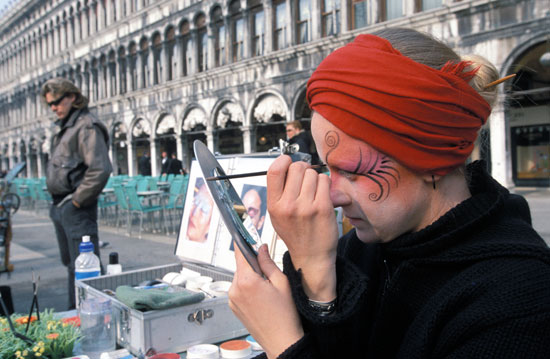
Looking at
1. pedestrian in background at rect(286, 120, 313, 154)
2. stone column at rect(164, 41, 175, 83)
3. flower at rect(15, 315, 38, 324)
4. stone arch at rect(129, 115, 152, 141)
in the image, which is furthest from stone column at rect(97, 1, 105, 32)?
flower at rect(15, 315, 38, 324)

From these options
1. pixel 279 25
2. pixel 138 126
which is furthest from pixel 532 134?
pixel 138 126

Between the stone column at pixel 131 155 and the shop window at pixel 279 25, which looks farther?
the stone column at pixel 131 155

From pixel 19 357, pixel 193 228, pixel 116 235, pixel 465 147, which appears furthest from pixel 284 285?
pixel 116 235

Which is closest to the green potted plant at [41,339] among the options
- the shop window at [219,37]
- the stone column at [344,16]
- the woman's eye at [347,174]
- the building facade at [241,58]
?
the woman's eye at [347,174]

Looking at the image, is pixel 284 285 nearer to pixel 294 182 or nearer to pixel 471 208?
pixel 294 182

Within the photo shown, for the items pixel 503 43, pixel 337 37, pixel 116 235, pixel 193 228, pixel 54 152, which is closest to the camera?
pixel 193 228

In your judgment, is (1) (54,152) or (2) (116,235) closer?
(1) (54,152)

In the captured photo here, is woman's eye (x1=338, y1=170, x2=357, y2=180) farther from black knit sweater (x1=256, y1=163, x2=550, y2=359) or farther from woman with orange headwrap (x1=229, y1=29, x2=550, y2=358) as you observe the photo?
black knit sweater (x1=256, y1=163, x2=550, y2=359)

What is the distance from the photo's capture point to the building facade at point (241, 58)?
1323 cm

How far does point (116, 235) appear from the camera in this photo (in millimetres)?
10031

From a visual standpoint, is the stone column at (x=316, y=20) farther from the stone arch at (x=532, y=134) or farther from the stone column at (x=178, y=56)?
the stone column at (x=178, y=56)

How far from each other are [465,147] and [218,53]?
22065mm

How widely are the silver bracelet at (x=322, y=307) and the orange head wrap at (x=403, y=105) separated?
1.16 ft

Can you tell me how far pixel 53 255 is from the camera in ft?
25.5
